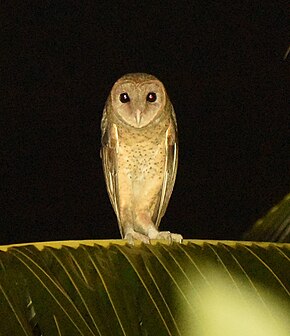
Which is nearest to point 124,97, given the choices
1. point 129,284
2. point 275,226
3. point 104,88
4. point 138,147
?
point 138,147

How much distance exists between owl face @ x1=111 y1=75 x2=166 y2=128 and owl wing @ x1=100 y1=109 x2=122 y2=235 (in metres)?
0.07

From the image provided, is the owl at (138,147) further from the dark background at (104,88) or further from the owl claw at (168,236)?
the dark background at (104,88)

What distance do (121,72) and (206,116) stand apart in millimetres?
535

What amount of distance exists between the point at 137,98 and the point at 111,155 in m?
0.20

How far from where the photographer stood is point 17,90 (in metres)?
3.43

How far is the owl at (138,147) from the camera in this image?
1932mm

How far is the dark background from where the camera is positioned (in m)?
3.43

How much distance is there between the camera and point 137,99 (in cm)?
194

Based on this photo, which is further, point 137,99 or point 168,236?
point 137,99

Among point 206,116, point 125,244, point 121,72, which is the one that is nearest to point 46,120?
point 121,72

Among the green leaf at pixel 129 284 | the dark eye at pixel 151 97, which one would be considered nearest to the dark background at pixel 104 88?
the dark eye at pixel 151 97

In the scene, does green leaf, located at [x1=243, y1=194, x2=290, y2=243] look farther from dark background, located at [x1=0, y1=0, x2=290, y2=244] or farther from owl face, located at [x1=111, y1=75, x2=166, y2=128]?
dark background, located at [x1=0, y1=0, x2=290, y2=244]

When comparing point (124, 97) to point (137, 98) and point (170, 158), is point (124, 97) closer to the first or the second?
point (137, 98)

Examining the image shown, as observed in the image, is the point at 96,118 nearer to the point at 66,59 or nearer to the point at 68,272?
the point at 66,59
